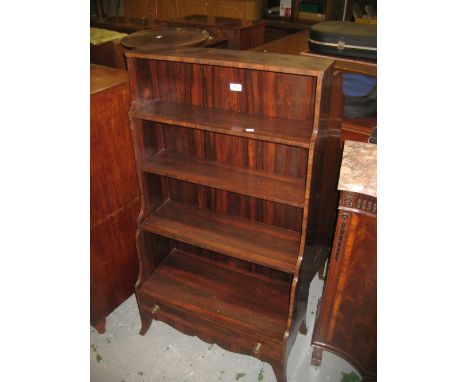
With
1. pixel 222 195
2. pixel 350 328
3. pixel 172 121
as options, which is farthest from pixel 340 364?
pixel 172 121

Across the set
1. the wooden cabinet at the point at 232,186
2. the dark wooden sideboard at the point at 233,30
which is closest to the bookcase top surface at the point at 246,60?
the wooden cabinet at the point at 232,186

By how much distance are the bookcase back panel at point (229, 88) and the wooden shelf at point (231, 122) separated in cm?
3

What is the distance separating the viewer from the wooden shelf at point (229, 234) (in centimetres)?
157

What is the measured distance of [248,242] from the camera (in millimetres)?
1651

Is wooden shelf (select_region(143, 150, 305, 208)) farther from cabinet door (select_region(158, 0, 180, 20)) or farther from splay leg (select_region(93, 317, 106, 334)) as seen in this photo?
cabinet door (select_region(158, 0, 180, 20))

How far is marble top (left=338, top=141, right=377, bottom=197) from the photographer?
117cm

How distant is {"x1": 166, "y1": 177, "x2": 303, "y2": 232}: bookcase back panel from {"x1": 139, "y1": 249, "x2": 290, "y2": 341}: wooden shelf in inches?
14.0

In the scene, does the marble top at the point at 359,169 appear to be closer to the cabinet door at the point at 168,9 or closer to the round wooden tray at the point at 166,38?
the round wooden tray at the point at 166,38

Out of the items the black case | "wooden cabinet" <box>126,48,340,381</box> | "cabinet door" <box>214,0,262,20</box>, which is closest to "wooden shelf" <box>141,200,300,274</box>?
"wooden cabinet" <box>126,48,340,381</box>

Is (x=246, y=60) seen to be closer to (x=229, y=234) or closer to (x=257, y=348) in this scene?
(x=229, y=234)

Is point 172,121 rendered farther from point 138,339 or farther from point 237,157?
point 138,339

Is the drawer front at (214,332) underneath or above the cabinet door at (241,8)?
underneath
